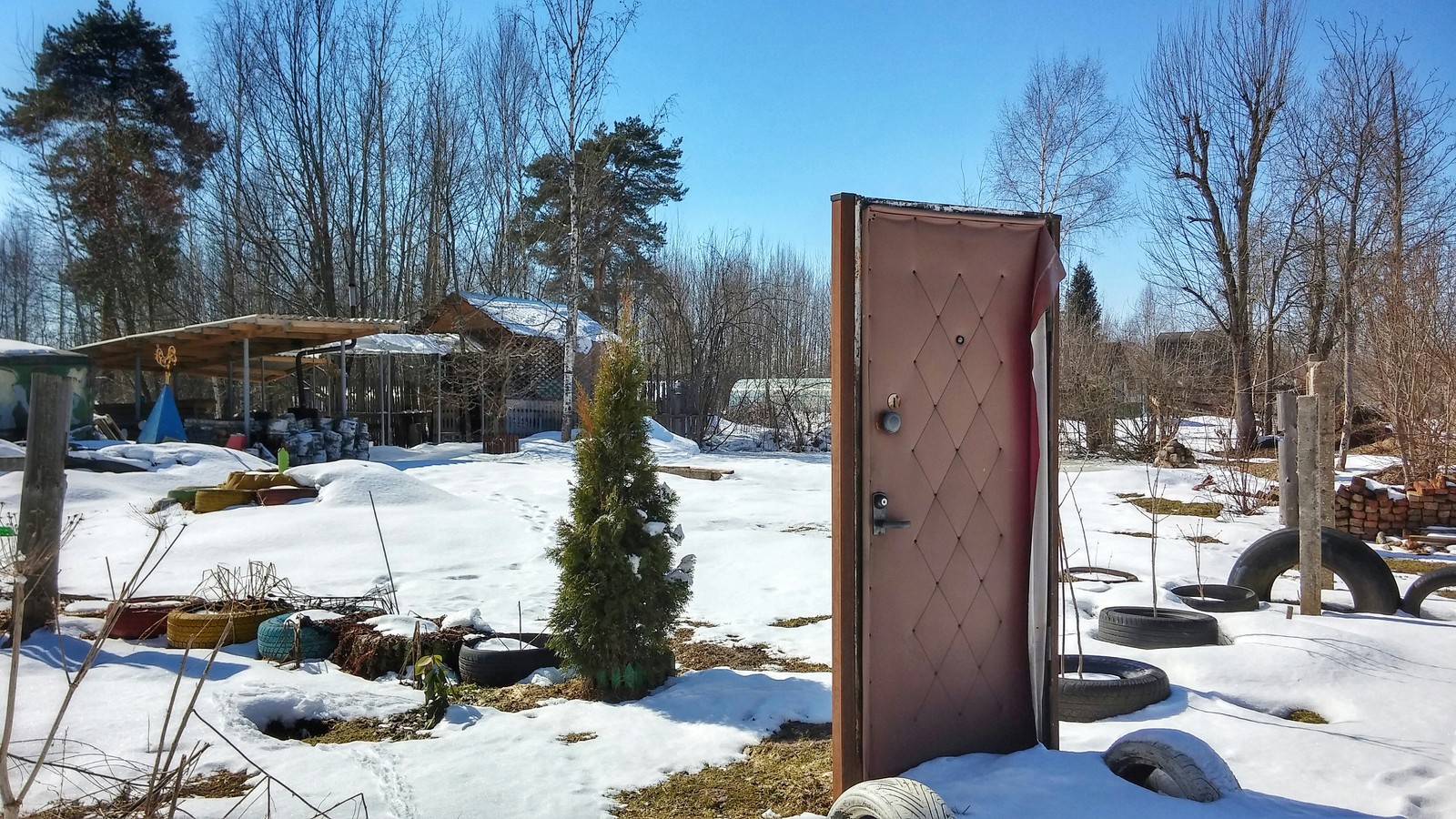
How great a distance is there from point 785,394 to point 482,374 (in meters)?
7.83

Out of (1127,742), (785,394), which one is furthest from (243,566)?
(785,394)

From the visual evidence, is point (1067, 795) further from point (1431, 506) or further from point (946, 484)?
point (1431, 506)

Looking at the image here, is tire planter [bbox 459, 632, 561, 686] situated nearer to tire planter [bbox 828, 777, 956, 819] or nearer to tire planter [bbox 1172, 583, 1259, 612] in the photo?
tire planter [bbox 828, 777, 956, 819]

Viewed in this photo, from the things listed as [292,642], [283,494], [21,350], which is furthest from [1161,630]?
[21,350]

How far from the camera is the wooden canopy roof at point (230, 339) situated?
599 inches

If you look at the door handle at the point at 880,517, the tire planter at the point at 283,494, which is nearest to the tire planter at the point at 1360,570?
the door handle at the point at 880,517

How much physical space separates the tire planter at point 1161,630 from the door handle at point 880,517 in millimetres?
2956

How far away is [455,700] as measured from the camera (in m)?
4.38

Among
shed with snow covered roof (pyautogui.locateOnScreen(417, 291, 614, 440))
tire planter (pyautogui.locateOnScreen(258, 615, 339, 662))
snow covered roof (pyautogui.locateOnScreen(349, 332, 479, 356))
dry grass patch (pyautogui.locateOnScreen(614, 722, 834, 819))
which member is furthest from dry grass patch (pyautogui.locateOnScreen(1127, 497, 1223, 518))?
snow covered roof (pyautogui.locateOnScreen(349, 332, 479, 356))

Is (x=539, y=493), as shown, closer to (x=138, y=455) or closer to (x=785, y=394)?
(x=138, y=455)

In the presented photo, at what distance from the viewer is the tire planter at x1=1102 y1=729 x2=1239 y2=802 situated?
2844 millimetres

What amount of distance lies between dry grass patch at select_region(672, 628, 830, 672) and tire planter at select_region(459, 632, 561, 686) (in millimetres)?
797

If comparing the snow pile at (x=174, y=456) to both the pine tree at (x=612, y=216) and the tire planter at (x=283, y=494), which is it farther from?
the pine tree at (x=612, y=216)

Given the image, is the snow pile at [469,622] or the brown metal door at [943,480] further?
the snow pile at [469,622]
